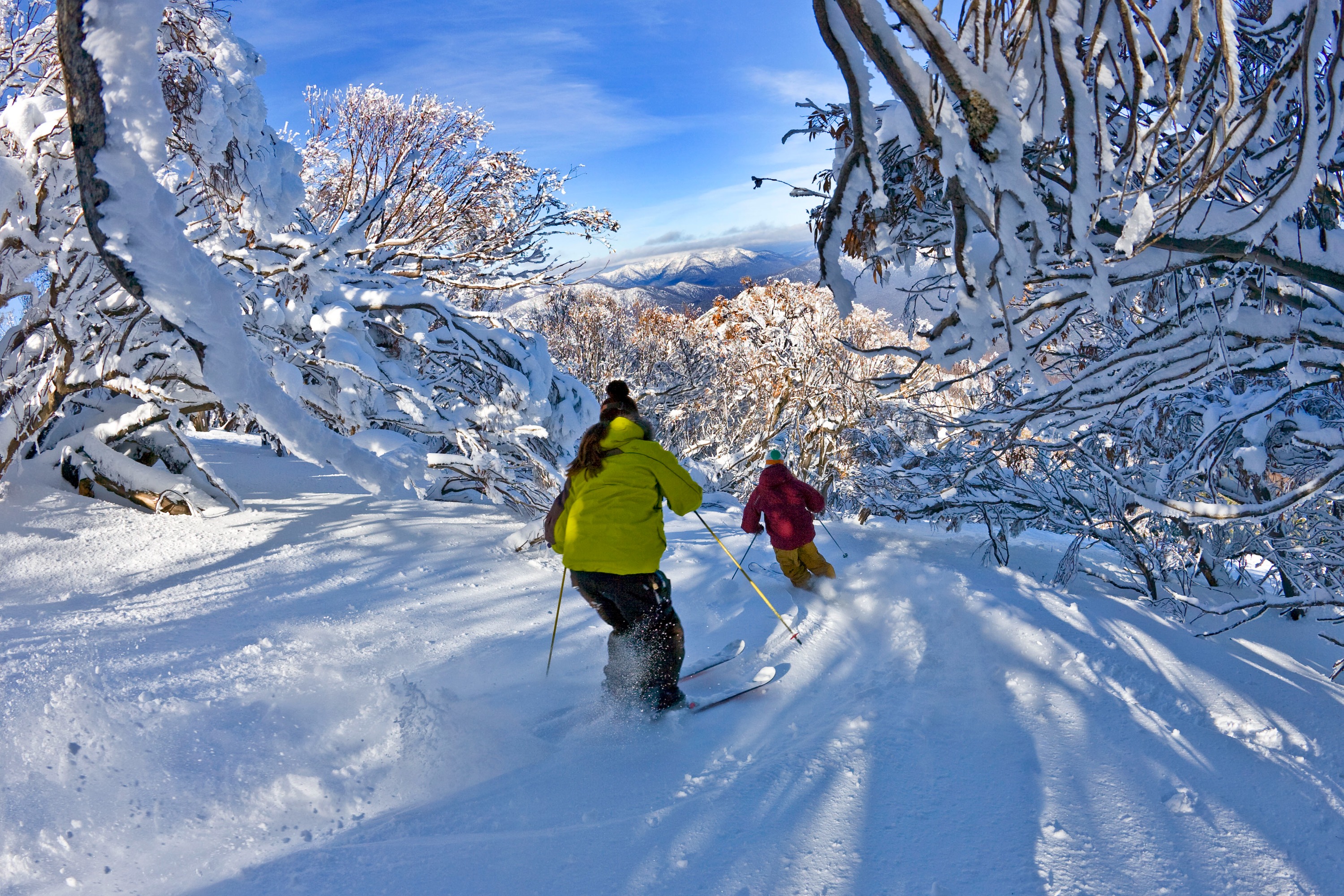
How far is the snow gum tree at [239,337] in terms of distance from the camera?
15.4 feet

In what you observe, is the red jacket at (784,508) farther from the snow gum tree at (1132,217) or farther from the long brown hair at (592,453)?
the long brown hair at (592,453)

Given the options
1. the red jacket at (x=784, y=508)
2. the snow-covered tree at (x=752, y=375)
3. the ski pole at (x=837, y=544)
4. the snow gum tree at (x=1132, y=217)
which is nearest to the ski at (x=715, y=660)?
the red jacket at (x=784, y=508)

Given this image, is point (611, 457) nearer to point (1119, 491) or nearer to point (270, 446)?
point (1119, 491)

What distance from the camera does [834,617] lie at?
16.2 feet

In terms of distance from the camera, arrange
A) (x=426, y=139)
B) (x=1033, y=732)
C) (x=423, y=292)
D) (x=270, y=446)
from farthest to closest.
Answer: (x=426, y=139) < (x=270, y=446) < (x=423, y=292) < (x=1033, y=732)

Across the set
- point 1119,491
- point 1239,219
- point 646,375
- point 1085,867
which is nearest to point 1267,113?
point 1239,219

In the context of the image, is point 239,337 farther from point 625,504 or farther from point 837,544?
point 837,544

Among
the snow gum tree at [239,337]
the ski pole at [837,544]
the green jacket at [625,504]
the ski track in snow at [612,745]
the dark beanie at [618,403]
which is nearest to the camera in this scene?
the ski track in snow at [612,745]

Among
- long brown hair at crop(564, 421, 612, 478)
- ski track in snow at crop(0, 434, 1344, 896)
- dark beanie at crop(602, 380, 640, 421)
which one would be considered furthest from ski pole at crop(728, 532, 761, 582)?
long brown hair at crop(564, 421, 612, 478)

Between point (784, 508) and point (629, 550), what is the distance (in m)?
2.62

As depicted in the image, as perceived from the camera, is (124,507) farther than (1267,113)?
Yes

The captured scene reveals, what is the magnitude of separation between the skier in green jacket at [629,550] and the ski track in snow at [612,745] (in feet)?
0.82

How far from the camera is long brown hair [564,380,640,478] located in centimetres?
353

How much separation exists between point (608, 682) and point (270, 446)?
9671 millimetres
